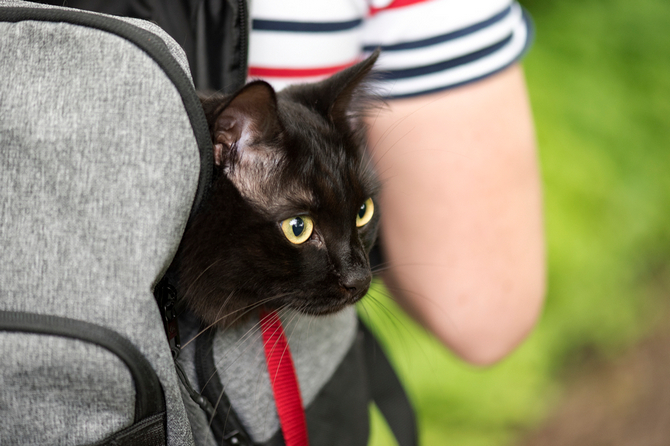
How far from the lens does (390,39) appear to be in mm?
623

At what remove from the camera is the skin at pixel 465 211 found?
0.65 metres

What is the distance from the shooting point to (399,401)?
28.4 inches

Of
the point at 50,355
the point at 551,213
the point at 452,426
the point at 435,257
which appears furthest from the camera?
the point at 551,213

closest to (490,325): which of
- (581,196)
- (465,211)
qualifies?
(465,211)

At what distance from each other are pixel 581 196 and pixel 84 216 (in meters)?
1.42

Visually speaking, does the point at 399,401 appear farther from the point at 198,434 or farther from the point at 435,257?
the point at 198,434

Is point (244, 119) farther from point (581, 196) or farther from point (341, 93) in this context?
point (581, 196)

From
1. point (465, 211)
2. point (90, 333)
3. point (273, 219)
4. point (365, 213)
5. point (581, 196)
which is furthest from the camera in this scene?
point (581, 196)

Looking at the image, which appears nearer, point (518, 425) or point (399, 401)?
point (399, 401)

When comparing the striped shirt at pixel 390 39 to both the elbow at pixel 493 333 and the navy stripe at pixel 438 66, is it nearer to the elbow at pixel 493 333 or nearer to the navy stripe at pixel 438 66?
the navy stripe at pixel 438 66

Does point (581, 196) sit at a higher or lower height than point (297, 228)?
lower

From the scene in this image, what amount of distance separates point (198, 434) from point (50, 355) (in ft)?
0.57

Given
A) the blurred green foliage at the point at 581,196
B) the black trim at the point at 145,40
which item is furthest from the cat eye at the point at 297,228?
the blurred green foliage at the point at 581,196

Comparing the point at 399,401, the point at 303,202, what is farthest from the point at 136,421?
the point at 399,401
